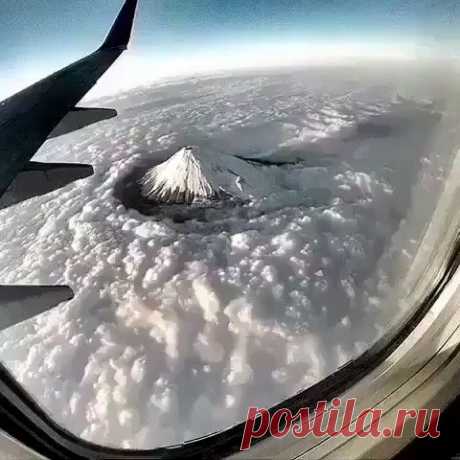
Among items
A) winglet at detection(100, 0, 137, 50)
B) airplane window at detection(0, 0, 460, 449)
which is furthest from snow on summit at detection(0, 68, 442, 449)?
winglet at detection(100, 0, 137, 50)

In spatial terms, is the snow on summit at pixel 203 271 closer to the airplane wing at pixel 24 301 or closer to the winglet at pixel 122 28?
the airplane wing at pixel 24 301

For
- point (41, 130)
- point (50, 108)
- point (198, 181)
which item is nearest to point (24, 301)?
point (41, 130)

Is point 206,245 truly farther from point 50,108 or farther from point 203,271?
point 50,108

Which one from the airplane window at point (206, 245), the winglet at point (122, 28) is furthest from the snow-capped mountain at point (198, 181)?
the winglet at point (122, 28)

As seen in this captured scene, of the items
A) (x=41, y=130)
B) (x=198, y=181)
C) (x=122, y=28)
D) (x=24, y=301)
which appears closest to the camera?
(x=24, y=301)

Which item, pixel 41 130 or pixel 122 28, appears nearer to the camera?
pixel 41 130

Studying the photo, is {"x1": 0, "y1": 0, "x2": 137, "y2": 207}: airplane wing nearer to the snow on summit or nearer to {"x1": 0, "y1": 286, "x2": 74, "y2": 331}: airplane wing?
{"x1": 0, "y1": 286, "x2": 74, "y2": 331}: airplane wing
